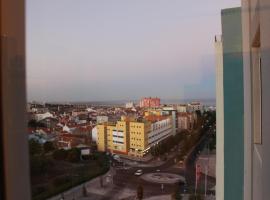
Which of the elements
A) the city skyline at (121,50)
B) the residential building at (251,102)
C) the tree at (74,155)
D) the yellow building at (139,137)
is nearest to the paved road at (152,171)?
the yellow building at (139,137)

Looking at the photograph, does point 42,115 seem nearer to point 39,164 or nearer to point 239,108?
point 39,164

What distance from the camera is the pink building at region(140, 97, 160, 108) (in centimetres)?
161

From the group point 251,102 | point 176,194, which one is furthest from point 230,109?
point 176,194

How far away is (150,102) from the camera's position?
1.64 metres

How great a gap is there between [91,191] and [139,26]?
81cm

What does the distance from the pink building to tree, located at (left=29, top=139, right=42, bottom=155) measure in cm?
63

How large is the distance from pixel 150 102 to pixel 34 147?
29.1 inches

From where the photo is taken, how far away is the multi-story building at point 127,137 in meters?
1.45

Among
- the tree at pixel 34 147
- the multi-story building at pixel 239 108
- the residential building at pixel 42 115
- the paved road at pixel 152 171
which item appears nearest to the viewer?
the tree at pixel 34 147

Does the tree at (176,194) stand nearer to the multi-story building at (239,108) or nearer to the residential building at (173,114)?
the residential building at (173,114)

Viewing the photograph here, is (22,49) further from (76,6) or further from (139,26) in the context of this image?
(139,26)

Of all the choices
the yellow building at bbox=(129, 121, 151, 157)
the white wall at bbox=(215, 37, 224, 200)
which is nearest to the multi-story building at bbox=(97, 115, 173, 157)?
the yellow building at bbox=(129, 121, 151, 157)

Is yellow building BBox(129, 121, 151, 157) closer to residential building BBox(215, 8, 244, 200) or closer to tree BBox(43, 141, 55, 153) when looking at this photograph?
tree BBox(43, 141, 55, 153)

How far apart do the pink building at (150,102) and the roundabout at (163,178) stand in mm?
345
